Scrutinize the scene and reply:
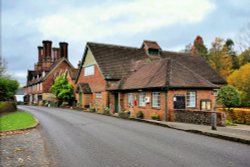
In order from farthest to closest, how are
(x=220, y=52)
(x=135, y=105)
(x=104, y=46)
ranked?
(x=220, y=52) → (x=104, y=46) → (x=135, y=105)

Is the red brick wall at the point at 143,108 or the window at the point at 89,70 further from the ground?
the window at the point at 89,70

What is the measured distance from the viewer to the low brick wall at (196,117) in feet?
58.6

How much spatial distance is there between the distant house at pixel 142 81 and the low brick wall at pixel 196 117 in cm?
139

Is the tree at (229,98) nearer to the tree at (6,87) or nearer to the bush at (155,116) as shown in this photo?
the bush at (155,116)

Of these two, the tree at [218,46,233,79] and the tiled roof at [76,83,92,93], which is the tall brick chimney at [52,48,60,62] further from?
the tree at [218,46,233,79]

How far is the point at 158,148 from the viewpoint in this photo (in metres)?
10.5

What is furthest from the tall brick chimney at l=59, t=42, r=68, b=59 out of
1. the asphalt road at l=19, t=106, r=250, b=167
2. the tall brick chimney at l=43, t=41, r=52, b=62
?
the asphalt road at l=19, t=106, r=250, b=167

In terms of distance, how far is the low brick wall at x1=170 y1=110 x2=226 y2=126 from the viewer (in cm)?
1786

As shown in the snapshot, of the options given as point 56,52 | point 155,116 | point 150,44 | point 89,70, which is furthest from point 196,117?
point 56,52

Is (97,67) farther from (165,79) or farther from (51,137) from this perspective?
(51,137)

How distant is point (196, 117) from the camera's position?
19000mm

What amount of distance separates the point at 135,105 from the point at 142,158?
58.2ft

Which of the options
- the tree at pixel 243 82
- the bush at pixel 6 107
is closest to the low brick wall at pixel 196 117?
the tree at pixel 243 82

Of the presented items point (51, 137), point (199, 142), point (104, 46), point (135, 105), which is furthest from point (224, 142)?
point (104, 46)
